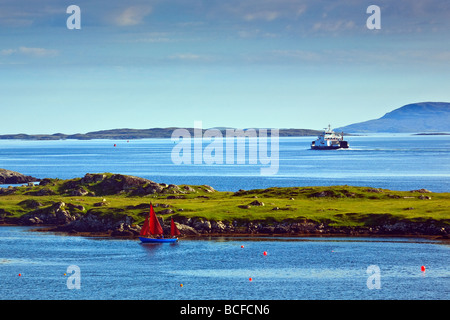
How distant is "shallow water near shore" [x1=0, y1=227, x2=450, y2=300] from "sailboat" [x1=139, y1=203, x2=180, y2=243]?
5.81 ft

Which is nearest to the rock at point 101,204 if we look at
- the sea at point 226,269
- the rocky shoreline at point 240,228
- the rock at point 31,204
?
the rocky shoreline at point 240,228

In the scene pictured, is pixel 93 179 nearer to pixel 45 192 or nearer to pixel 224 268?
pixel 45 192

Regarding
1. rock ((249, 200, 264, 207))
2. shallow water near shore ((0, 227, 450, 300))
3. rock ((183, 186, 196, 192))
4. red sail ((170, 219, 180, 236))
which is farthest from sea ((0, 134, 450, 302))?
rock ((183, 186, 196, 192))

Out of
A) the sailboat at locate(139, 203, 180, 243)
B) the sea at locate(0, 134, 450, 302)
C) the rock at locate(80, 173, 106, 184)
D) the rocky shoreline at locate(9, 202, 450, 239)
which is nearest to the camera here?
the sea at locate(0, 134, 450, 302)

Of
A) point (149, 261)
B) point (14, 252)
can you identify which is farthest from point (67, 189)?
point (149, 261)

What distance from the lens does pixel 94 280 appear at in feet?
329

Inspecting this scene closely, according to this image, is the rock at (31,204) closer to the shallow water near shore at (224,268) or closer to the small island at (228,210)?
the small island at (228,210)

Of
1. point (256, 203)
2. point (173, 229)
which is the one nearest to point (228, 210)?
point (256, 203)

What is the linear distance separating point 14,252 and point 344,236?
62.3 metres

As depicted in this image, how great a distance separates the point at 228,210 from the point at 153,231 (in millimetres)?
20505

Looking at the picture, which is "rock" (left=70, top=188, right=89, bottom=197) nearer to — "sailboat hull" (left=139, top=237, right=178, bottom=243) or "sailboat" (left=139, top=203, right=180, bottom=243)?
"sailboat" (left=139, top=203, right=180, bottom=243)

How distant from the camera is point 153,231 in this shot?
13062cm

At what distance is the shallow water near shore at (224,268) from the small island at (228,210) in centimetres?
567

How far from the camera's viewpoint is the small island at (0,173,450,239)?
443 feet
